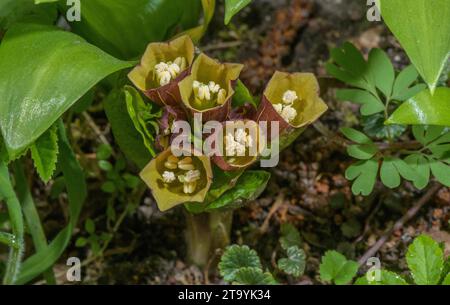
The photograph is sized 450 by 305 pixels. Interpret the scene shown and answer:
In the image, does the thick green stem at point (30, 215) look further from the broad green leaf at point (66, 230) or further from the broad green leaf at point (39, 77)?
the broad green leaf at point (39, 77)

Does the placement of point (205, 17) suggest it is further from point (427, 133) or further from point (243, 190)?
point (427, 133)

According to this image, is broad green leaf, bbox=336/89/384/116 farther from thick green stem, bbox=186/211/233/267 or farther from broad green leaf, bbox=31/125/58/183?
broad green leaf, bbox=31/125/58/183

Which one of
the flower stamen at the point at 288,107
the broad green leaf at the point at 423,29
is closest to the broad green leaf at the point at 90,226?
the flower stamen at the point at 288,107

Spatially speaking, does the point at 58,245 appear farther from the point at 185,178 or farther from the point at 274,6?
the point at 274,6

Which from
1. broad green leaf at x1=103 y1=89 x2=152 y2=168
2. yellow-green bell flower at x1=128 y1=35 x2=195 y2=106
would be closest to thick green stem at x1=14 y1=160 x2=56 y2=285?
broad green leaf at x1=103 y1=89 x2=152 y2=168

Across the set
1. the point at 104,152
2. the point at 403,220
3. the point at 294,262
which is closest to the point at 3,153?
the point at 104,152
